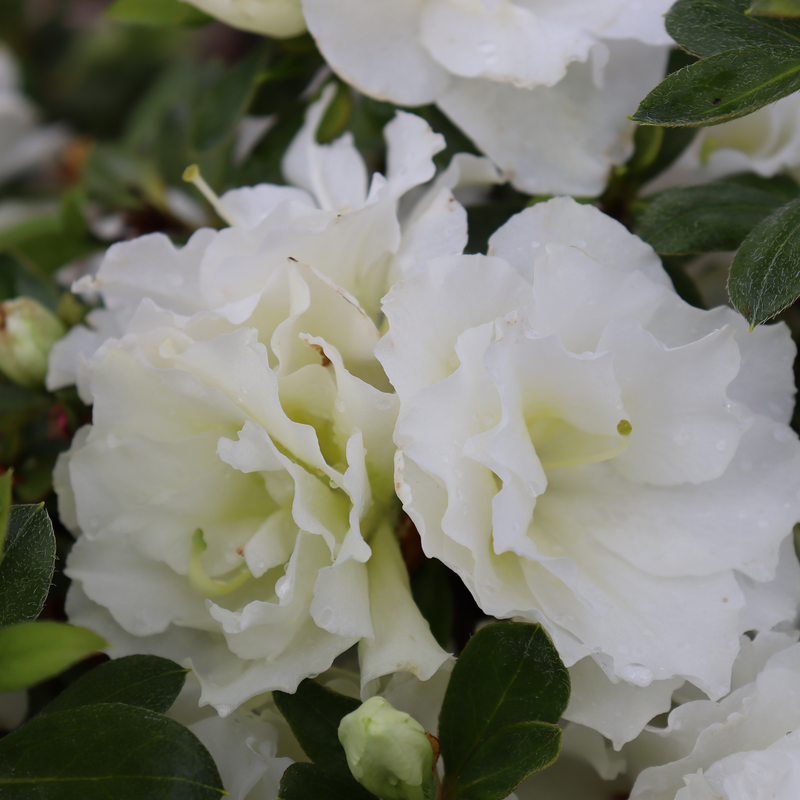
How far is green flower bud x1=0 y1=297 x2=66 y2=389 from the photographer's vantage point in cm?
77

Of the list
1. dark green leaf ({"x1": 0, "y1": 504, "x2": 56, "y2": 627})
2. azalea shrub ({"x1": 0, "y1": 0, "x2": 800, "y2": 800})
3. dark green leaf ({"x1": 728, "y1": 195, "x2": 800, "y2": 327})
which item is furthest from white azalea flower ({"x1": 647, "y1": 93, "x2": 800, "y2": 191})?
dark green leaf ({"x1": 0, "y1": 504, "x2": 56, "y2": 627})

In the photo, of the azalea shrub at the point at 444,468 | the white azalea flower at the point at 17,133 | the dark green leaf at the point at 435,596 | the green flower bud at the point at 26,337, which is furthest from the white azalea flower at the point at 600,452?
the white azalea flower at the point at 17,133

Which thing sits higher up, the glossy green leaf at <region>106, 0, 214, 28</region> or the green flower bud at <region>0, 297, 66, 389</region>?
the glossy green leaf at <region>106, 0, 214, 28</region>

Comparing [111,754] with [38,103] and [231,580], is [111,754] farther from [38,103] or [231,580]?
[38,103]

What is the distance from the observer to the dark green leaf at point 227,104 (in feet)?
2.85

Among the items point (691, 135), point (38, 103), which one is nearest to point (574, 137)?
point (691, 135)

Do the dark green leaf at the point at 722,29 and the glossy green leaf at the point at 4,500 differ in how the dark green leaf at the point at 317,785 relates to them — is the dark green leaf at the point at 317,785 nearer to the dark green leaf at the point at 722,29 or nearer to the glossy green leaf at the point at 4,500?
the glossy green leaf at the point at 4,500

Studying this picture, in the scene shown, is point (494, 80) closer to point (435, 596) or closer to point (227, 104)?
point (227, 104)

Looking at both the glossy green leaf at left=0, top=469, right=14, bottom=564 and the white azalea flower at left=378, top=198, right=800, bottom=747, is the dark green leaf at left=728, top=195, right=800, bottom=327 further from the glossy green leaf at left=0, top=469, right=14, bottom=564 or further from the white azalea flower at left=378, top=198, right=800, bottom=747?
the glossy green leaf at left=0, top=469, right=14, bottom=564

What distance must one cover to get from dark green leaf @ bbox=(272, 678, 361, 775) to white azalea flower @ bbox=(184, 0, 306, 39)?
559 mm

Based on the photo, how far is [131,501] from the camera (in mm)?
646

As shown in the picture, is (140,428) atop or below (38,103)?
atop

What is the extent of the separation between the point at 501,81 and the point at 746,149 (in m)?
0.30

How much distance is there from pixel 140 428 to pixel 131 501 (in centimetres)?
6
